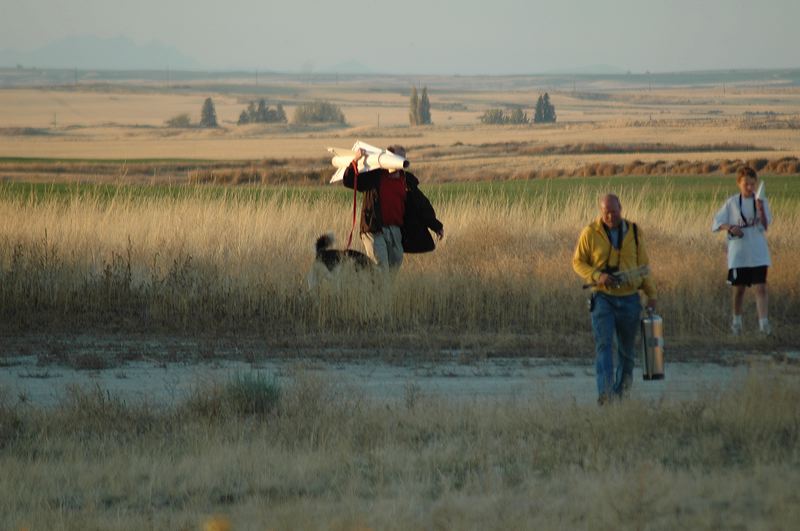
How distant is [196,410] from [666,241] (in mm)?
11095

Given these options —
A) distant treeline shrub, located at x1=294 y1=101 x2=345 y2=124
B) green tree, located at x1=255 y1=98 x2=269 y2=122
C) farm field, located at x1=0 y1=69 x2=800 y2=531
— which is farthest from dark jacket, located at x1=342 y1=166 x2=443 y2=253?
green tree, located at x1=255 y1=98 x2=269 y2=122

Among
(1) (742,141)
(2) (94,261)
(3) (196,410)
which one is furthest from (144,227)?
(1) (742,141)

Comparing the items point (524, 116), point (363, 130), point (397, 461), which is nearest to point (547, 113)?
point (524, 116)

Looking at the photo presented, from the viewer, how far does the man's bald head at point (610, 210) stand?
9133mm

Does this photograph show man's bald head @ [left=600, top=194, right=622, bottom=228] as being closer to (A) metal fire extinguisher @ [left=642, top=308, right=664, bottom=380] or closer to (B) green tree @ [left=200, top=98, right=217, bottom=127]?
(A) metal fire extinguisher @ [left=642, top=308, right=664, bottom=380]

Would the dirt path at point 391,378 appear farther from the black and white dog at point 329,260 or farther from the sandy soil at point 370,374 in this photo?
the black and white dog at point 329,260

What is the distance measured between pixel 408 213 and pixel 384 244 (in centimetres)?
45

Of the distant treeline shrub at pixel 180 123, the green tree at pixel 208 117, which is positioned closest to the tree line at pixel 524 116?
the green tree at pixel 208 117

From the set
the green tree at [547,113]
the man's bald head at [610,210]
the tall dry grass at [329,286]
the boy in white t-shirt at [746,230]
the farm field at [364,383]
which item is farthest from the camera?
the green tree at [547,113]

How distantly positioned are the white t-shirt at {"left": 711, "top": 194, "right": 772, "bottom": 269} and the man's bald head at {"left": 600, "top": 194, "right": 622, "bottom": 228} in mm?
3833

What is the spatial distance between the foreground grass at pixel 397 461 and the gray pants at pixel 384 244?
11.8ft

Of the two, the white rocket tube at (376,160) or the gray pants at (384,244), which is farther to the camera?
the gray pants at (384,244)

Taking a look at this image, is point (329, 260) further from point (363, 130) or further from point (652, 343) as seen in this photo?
point (363, 130)

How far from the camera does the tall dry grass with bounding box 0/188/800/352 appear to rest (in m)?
14.2
